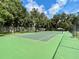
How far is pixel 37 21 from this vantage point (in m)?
98.4

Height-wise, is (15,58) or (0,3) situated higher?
(0,3)

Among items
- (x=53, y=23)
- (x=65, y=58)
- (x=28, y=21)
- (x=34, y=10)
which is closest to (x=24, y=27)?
(x=28, y=21)

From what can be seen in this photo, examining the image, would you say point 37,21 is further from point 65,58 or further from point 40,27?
point 65,58

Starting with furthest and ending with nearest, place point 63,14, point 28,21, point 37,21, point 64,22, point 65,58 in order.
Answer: point 63,14
point 64,22
point 37,21
point 28,21
point 65,58

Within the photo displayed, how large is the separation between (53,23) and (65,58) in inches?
4517

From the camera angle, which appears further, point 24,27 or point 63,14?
point 63,14

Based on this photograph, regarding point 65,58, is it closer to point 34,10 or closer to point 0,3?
point 0,3

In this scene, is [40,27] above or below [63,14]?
below

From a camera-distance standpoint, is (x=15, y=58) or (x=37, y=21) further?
(x=37, y=21)

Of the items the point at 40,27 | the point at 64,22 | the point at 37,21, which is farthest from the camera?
the point at 64,22

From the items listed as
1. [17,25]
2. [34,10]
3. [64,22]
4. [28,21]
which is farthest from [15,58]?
[64,22]

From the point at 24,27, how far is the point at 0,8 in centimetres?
4973

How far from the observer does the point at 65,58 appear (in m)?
9.38

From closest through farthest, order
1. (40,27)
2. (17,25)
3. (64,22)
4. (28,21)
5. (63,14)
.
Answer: (17,25)
(28,21)
(40,27)
(64,22)
(63,14)
